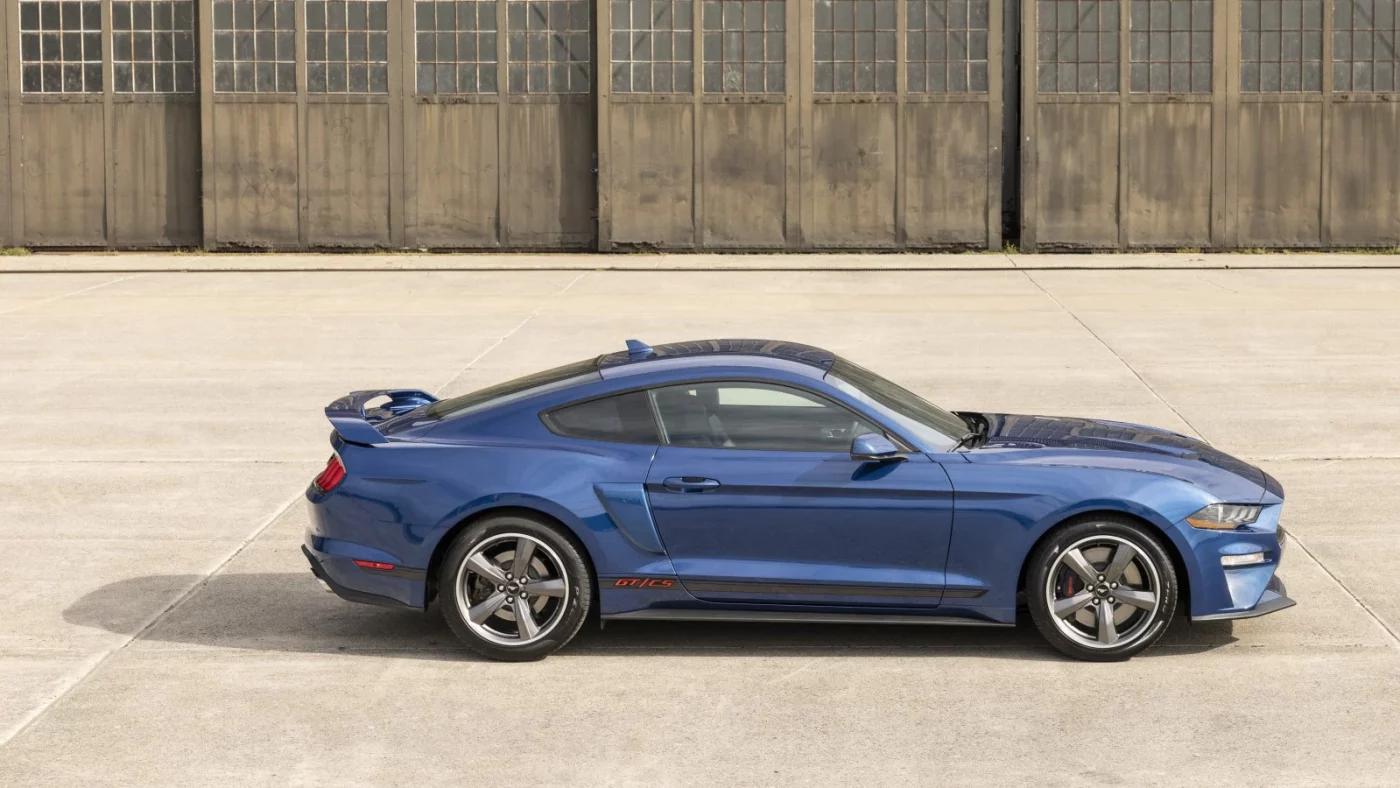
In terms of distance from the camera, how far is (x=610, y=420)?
25.3ft

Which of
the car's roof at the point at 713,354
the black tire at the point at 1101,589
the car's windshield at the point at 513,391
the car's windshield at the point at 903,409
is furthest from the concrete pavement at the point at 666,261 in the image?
the black tire at the point at 1101,589

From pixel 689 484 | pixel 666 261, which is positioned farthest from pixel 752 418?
pixel 666 261

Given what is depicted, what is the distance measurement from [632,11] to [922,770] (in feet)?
69.7

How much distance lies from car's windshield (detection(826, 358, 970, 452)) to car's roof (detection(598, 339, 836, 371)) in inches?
5.2

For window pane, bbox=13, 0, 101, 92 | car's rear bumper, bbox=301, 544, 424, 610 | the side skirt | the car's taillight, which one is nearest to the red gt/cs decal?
the side skirt

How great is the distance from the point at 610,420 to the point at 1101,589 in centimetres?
215

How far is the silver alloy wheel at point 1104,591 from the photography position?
24.0 feet

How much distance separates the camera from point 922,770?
6.13m

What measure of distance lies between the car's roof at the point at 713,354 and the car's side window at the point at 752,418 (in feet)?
0.70

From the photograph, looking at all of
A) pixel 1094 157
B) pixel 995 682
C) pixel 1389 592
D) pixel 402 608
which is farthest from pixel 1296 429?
pixel 1094 157

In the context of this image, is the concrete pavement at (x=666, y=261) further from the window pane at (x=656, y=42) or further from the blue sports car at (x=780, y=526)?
the blue sports car at (x=780, y=526)

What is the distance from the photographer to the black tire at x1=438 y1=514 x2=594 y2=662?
7.45 m

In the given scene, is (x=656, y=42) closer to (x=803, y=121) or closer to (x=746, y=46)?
(x=746, y=46)

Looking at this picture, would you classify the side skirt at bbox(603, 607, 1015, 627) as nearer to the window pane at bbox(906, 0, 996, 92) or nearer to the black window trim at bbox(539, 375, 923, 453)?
the black window trim at bbox(539, 375, 923, 453)
